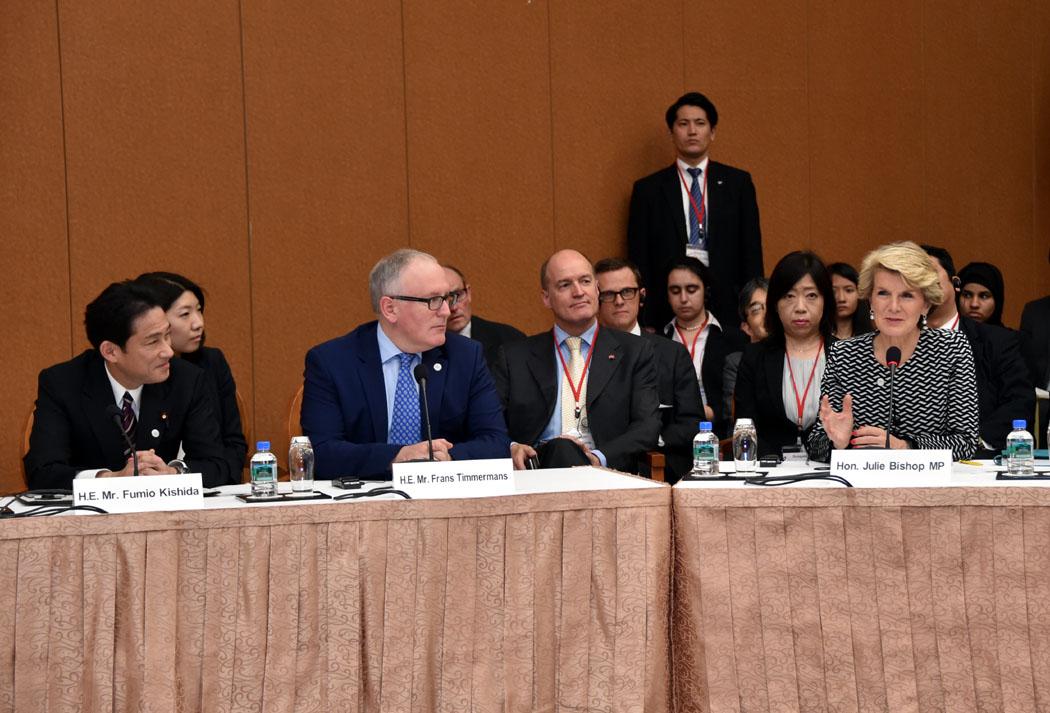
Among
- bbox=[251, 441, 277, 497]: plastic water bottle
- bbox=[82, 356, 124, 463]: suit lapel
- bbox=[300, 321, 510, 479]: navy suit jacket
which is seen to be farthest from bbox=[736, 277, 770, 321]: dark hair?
bbox=[251, 441, 277, 497]: plastic water bottle

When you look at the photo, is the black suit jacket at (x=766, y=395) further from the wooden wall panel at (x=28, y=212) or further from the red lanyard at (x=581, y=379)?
the wooden wall panel at (x=28, y=212)

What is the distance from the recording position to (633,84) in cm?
627

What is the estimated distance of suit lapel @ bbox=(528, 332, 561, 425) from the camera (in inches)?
169

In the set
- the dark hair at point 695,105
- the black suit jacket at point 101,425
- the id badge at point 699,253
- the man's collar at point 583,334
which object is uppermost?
the dark hair at point 695,105

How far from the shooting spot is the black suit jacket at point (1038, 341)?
520 cm

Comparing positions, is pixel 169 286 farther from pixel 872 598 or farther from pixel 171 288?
pixel 872 598

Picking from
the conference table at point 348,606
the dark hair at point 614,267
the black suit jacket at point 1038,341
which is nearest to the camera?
the conference table at point 348,606

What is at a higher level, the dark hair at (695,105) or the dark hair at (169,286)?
the dark hair at (695,105)

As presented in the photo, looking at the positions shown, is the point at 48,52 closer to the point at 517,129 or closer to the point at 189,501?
the point at 517,129

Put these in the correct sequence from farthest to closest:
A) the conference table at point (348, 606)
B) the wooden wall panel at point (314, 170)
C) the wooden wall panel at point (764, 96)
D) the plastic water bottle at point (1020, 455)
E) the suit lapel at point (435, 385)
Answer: the wooden wall panel at point (764, 96) < the wooden wall panel at point (314, 170) < the suit lapel at point (435, 385) < the plastic water bottle at point (1020, 455) < the conference table at point (348, 606)

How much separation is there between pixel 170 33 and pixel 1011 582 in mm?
4384

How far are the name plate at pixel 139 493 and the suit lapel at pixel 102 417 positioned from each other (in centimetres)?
89

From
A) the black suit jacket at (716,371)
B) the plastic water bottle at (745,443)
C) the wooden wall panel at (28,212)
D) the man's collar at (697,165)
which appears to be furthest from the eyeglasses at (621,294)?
the wooden wall panel at (28,212)

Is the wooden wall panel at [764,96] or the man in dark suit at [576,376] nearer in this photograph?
the man in dark suit at [576,376]
